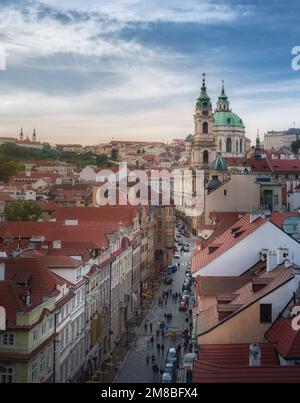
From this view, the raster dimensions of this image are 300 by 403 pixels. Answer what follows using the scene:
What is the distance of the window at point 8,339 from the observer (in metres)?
12.4

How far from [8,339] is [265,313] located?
4.78 metres

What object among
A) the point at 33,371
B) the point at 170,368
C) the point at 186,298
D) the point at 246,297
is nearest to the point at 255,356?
the point at 246,297

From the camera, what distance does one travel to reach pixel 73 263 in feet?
54.3

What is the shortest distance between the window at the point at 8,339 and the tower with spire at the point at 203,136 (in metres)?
41.0

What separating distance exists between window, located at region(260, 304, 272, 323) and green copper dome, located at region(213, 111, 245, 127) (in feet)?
185

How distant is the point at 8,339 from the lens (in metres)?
12.4

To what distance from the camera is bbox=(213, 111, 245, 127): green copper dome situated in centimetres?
6688

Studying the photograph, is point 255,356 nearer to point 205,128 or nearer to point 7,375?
point 7,375

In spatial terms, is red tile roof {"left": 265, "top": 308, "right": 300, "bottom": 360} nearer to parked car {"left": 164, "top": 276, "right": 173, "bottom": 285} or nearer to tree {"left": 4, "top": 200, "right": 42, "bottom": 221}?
parked car {"left": 164, "top": 276, "right": 173, "bottom": 285}

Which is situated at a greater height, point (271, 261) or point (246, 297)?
point (271, 261)

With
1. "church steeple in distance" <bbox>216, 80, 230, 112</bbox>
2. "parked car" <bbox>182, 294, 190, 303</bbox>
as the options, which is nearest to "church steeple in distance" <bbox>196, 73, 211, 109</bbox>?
"church steeple in distance" <bbox>216, 80, 230, 112</bbox>

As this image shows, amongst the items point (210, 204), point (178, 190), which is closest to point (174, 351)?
point (210, 204)

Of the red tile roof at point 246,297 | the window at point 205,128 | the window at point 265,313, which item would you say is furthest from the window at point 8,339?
the window at point 205,128
